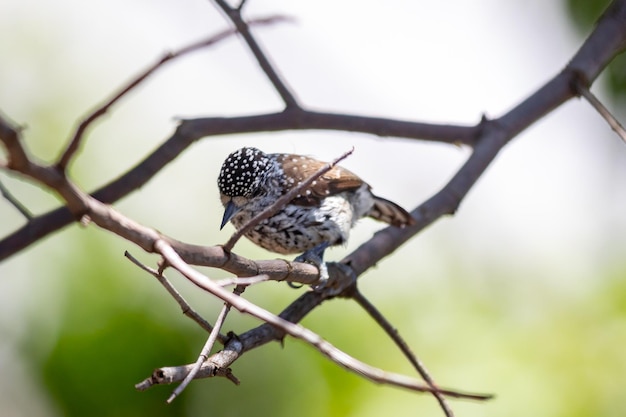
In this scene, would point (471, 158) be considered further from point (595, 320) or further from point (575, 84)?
point (595, 320)

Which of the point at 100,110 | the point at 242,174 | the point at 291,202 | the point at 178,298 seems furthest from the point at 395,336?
the point at 100,110

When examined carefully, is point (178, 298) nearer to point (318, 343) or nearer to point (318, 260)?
point (318, 343)

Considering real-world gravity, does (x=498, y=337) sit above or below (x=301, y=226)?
above

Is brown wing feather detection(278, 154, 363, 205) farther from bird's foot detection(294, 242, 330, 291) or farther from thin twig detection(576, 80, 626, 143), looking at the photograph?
thin twig detection(576, 80, 626, 143)

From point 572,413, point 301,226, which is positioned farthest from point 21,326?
point 572,413

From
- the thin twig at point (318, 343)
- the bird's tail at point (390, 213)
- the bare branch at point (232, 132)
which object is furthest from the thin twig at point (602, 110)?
the thin twig at point (318, 343)

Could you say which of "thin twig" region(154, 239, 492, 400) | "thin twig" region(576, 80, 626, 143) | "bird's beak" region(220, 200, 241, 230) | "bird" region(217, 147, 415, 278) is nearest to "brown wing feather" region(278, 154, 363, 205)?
"bird" region(217, 147, 415, 278)
